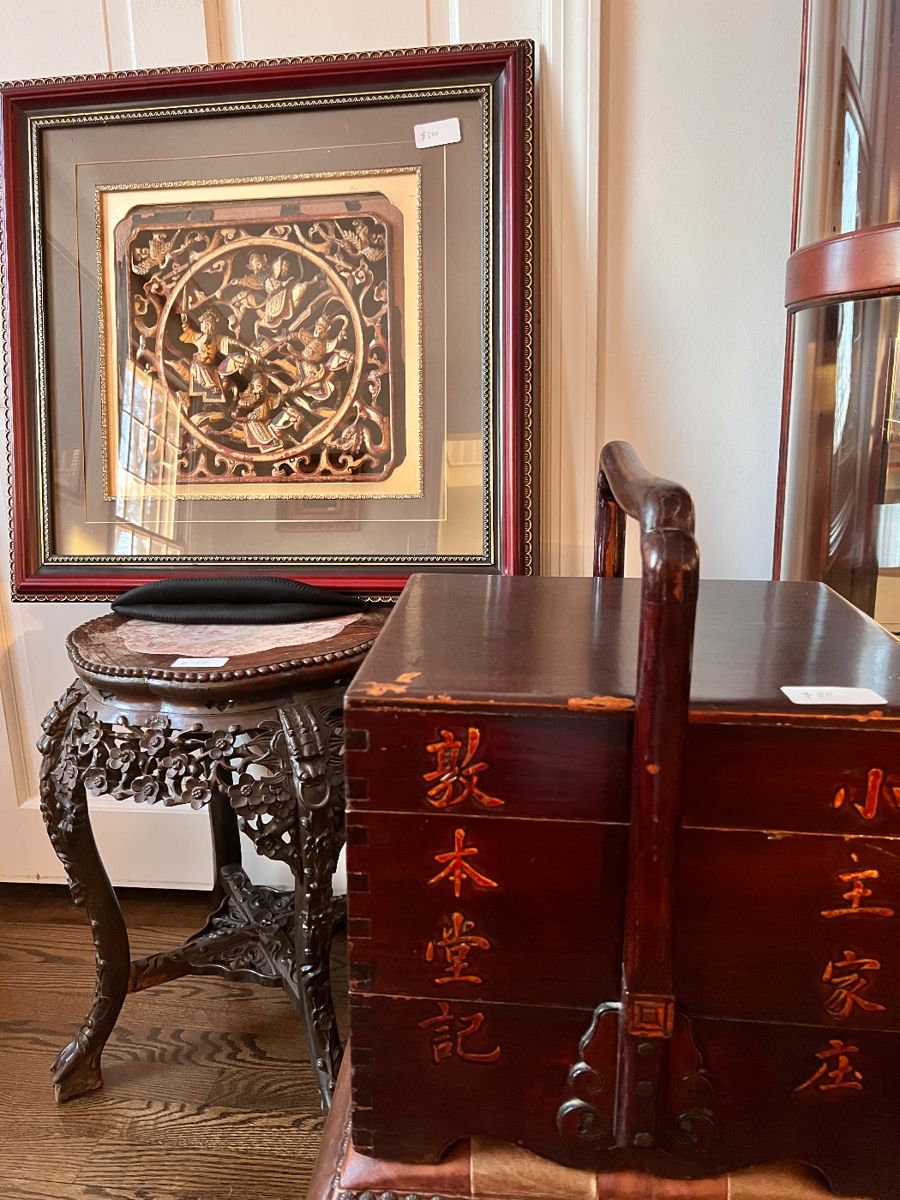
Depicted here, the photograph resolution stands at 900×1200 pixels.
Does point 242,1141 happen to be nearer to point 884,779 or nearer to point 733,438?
point 884,779

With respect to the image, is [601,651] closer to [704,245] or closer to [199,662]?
[199,662]

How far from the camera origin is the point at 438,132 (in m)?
1.29

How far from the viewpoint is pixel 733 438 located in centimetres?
136

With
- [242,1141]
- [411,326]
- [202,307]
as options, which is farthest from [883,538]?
[242,1141]

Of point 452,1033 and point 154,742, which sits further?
point 154,742

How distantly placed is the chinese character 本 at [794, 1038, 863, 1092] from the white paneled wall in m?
0.89

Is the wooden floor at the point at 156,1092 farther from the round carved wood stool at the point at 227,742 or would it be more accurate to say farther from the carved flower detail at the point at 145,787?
the carved flower detail at the point at 145,787

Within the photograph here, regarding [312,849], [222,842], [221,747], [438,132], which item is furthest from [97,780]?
[438,132]

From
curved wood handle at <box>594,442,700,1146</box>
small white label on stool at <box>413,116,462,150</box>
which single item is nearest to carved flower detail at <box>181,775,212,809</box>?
curved wood handle at <box>594,442,700,1146</box>

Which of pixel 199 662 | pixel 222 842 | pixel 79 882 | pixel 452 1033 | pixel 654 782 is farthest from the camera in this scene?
pixel 222 842

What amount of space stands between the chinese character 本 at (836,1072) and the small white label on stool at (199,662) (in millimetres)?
717

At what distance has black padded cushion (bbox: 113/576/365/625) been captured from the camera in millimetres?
1214

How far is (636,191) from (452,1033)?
121cm

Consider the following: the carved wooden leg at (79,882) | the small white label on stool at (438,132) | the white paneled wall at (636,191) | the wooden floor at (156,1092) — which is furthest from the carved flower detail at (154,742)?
the small white label on stool at (438,132)
